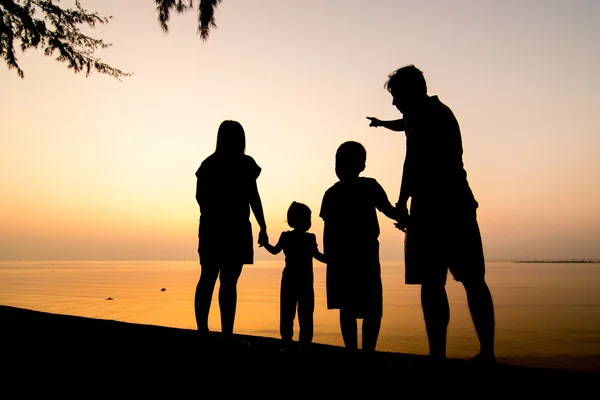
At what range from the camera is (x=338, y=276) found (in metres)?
4.02

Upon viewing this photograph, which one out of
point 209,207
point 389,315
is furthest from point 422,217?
point 389,315

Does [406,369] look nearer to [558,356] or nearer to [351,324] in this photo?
[351,324]

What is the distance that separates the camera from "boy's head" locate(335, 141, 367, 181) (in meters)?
→ 3.98

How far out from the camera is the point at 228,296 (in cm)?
383

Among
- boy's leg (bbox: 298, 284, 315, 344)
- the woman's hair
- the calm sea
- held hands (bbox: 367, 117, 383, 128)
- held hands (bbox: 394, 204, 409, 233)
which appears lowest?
the calm sea

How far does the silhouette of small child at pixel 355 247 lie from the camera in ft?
12.7

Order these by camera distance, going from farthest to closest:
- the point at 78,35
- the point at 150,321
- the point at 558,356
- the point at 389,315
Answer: the point at 389,315
the point at 150,321
the point at 78,35
the point at 558,356

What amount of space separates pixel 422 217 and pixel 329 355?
122 centimetres

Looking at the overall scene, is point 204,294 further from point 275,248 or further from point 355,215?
point 355,215

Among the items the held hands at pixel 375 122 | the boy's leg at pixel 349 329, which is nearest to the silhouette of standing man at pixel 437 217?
the held hands at pixel 375 122

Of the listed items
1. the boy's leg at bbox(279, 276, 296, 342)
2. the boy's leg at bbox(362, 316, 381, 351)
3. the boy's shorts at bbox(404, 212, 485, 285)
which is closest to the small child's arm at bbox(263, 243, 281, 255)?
the boy's leg at bbox(279, 276, 296, 342)

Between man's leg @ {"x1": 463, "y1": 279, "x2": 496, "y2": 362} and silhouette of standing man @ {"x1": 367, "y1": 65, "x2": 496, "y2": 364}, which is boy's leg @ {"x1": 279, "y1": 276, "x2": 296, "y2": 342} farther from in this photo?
man's leg @ {"x1": 463, "y1": 279, "x2": 496, "y2": 362}

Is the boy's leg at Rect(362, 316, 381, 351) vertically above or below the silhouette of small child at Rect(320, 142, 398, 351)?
below

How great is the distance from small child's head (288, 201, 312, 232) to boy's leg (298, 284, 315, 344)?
0.75 m
